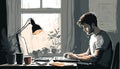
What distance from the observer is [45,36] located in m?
4.98

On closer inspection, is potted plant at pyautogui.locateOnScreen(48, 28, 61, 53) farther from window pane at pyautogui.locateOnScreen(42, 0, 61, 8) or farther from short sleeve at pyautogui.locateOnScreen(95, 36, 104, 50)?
short sleeve at pyautogui.locateOnScreen(95, 36, 104, 50)

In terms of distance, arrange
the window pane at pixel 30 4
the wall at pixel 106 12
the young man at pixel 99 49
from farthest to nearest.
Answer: the window pane at pixel 30 4, the wall at pixel 106 12, the young man at pixel 99 49

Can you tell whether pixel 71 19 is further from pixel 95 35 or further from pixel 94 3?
pixel 95 35

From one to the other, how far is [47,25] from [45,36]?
0.19m

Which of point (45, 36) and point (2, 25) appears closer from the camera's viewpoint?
point (2, 25)

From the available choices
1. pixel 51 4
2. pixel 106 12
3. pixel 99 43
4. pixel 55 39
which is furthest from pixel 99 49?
pixel 51 4

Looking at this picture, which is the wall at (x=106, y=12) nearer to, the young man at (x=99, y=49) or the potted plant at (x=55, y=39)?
the potted plant at (x=55, y=39)

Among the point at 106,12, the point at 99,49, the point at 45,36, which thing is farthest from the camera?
the point at 45,36

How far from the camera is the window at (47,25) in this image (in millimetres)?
4945

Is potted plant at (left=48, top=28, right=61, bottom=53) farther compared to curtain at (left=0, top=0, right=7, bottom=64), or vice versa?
potted plant at (left=48, top=28, right=61, bottom=53)

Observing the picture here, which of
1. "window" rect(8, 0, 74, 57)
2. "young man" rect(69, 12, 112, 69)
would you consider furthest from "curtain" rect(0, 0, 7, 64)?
"window" rect(8, 0, 74, 57)

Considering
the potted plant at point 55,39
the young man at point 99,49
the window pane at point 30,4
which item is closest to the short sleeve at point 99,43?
the young man at point 99,49

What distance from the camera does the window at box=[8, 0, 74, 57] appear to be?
4.95 m

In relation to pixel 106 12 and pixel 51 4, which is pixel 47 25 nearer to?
pixel 51 4
